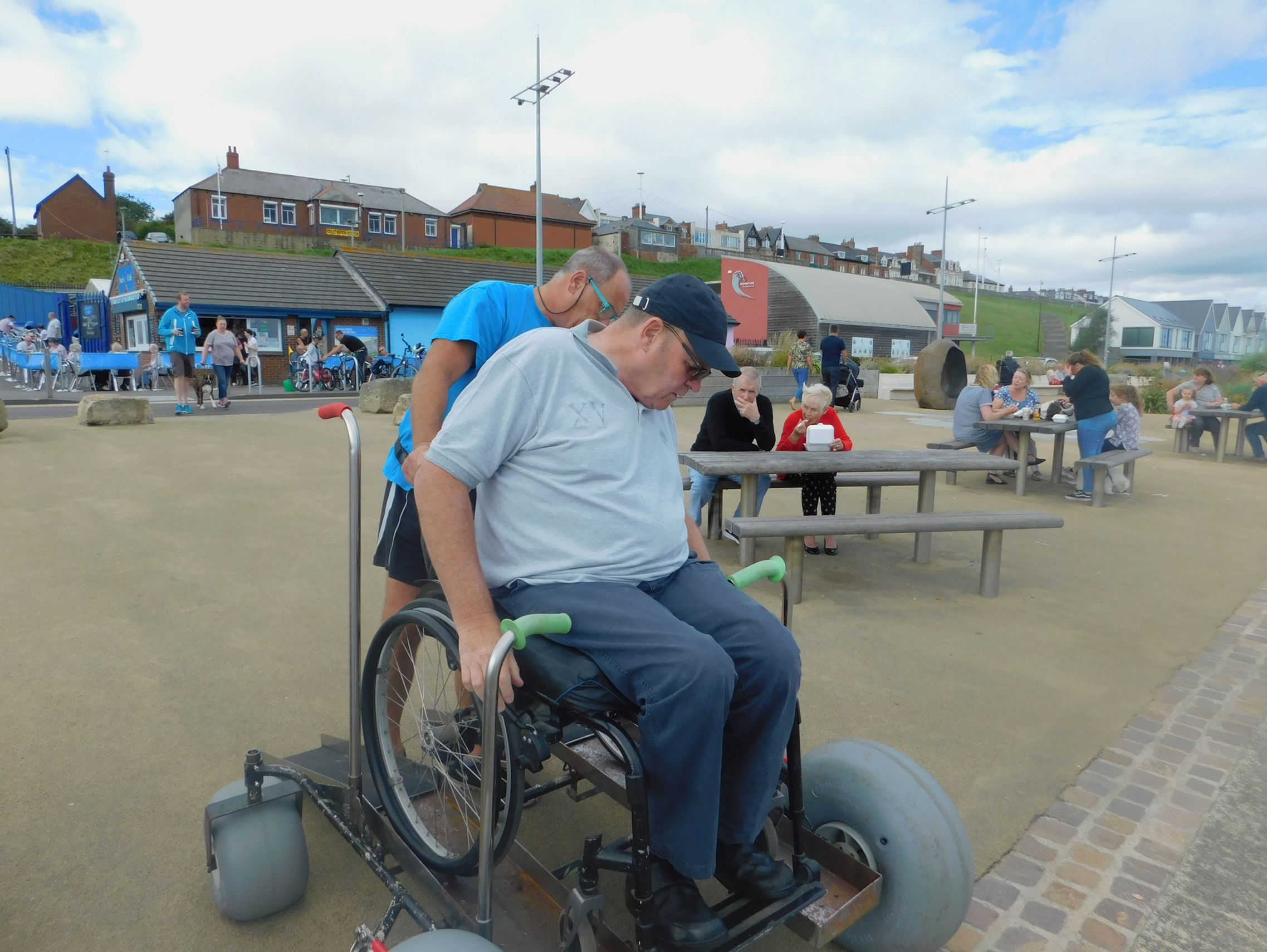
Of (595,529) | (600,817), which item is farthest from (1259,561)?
(595,529)

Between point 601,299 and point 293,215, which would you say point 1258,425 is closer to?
point 601,299

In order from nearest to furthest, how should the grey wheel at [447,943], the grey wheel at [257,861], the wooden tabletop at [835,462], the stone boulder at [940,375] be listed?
the grey wheel at [447,943], the grey wheel at [257,861], the wooden tabletop at [835,462], the stone boulder at [940,375]

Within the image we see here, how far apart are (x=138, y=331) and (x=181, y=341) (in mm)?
16621

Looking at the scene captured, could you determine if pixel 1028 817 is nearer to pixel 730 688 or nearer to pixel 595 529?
pixel 730 688

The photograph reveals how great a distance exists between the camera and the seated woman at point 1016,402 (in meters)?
8.89

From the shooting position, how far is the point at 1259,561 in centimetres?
605

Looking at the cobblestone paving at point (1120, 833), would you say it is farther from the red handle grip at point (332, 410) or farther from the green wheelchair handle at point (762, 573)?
the red handle grip at point (332, 410)

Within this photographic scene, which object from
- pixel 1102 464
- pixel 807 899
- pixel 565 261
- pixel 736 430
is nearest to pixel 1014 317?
pixel 565 261

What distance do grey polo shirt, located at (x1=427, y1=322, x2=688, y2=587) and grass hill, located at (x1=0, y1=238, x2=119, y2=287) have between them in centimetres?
4423

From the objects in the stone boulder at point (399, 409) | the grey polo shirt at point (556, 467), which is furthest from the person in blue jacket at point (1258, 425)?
the grey polo shirt at point (556, 467)

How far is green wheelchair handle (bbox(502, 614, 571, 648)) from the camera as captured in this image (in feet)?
5.25

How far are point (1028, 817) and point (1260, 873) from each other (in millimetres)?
606

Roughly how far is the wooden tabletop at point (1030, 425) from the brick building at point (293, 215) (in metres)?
50.3

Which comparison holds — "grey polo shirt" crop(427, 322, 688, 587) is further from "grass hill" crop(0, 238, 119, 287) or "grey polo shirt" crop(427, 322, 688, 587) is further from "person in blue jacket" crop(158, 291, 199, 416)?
"grass hill" crop(0, 238, 119, 287)
